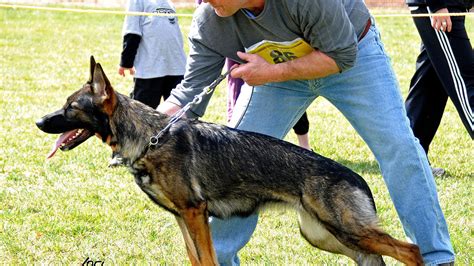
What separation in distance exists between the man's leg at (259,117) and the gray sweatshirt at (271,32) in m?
0.24

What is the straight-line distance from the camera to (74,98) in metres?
4.22

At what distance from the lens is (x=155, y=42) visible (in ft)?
26.0

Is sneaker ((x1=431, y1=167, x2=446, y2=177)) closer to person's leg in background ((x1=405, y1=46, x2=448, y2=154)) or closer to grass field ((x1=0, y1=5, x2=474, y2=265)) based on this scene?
grass field ((x1=0, y1=5, x2=474, y2=265))

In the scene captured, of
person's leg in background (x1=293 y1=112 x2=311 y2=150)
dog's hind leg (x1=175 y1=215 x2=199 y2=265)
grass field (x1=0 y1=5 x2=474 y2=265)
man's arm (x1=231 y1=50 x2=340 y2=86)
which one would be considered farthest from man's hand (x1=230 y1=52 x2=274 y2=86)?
person's leg in background (x1=293 y1=112 x2=311 y2=150)

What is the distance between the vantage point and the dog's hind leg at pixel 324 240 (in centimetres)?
424

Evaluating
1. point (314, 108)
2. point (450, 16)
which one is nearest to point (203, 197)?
point (450, 16)

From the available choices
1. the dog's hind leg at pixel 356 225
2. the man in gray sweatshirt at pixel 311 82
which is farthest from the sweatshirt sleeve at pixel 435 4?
the dog's hind leg at pixel 356 225

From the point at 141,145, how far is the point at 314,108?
6074 millimetres

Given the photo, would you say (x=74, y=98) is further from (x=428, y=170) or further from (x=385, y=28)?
(x=385, y=28)

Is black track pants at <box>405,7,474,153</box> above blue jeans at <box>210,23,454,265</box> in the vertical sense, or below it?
below

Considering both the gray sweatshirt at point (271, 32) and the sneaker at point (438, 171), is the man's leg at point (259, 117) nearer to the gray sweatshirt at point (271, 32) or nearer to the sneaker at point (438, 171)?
the gray sweatshirt at point (271, 32)

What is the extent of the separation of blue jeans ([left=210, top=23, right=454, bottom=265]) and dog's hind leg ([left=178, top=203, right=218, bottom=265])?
0.35 m

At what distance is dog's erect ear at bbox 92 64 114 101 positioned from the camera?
4145 millimetres

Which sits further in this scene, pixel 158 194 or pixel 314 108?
pixel 314 108
